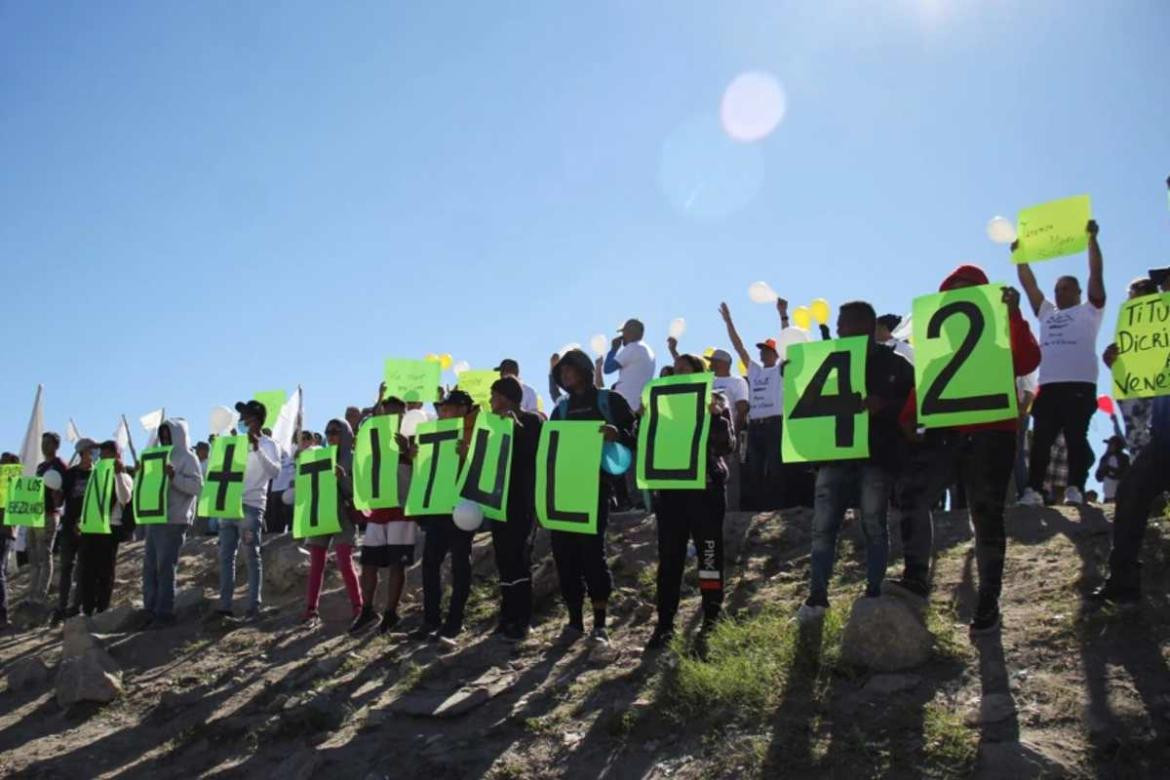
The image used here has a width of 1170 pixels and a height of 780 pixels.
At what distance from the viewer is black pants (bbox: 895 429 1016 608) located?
6.10 meters

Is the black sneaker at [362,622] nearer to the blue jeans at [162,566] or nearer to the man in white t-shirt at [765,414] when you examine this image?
the blue jeans at [162,566]

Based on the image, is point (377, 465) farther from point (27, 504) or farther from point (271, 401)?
point (27, 504)

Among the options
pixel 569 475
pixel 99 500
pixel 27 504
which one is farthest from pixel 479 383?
pixel 27 504

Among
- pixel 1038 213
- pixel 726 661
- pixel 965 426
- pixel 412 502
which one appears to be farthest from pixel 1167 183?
pixel 412 502

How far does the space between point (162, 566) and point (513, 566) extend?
16.9ft

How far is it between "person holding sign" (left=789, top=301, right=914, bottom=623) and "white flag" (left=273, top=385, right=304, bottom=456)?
10.7 meters

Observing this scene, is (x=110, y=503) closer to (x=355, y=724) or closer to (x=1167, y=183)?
(x=355, y=724)

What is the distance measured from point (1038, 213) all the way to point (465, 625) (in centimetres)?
603

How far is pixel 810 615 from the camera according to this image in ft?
21.2

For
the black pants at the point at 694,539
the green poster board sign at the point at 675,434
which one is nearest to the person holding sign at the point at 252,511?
the green poster board sign at the point at 675,434

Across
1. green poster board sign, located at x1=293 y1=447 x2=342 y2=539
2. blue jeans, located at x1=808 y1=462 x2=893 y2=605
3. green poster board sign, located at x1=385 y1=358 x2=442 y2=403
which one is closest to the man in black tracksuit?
green poster board sign, located at x1=293 y1=447 x2=342 y2=539

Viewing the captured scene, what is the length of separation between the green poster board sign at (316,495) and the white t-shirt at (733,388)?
175 inches

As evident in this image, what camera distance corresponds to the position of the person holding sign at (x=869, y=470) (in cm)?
652

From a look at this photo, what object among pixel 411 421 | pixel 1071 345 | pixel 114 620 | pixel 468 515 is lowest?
pixel 114 620
